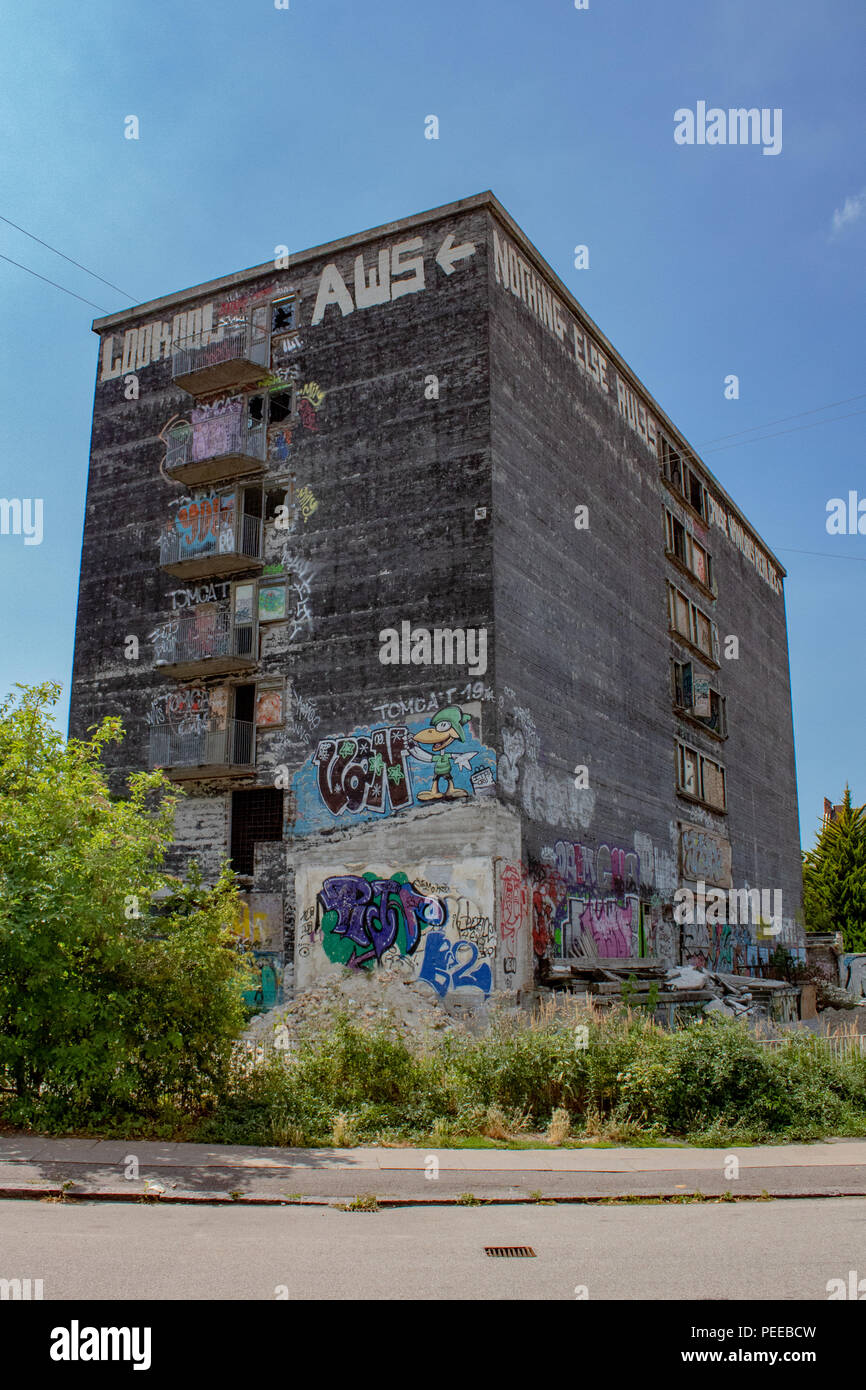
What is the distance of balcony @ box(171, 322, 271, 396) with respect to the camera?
27.4 meters

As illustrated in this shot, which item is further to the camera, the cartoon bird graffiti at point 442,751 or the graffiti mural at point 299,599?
the graffiti mural at point 299,599

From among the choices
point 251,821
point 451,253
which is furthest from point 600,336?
point 251,821

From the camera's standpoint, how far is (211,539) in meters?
27.3

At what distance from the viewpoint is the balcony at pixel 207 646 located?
26094 millimetres

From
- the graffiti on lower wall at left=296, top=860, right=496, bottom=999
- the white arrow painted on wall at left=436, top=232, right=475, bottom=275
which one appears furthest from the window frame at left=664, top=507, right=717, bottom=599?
the graffiti on lower wall at left=296, top=860, right=496, bottom=999

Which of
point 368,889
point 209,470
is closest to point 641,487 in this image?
point 209,470

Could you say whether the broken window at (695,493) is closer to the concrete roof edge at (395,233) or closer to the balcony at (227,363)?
the concrete roof edge at (395,233)

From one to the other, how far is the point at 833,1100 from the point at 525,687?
40.2ft

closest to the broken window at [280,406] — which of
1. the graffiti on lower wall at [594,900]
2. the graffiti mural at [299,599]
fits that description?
the graffiti mural at [299,599]

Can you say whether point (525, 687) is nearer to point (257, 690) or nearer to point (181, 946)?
point (257, 690)

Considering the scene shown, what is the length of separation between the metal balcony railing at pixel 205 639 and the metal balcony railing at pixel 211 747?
5.77ft

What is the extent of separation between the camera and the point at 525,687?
2405 cm

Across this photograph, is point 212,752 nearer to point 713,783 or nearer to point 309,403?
point 309,403

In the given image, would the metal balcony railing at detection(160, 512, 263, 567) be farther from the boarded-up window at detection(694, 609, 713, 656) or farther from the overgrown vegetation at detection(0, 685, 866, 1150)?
the boarded-up window at detection(694, 609, 713, 656)
